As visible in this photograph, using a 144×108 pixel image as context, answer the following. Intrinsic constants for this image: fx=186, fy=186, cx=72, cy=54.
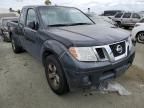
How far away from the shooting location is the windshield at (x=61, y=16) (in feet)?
14.4

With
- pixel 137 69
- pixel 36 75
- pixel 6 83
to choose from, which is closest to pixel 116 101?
pixel 137 69

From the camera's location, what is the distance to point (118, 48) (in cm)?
344

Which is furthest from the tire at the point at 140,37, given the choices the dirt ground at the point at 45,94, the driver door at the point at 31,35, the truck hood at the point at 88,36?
the driver door at the point at 31,35

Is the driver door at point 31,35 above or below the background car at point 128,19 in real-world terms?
above

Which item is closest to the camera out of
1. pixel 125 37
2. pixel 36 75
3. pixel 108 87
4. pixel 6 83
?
pixel 125 37

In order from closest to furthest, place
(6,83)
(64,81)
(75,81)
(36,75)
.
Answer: (75,81) < (64,81) < (6,83) < (36,75)

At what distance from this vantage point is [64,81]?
3.40 m

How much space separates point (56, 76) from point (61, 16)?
1709mm

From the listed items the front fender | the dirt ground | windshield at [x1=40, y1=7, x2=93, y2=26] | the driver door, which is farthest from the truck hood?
the dirt ground

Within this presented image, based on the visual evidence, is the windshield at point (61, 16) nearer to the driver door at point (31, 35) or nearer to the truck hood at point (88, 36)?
the driver door at point (31, 35)

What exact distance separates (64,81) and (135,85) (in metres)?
1.79

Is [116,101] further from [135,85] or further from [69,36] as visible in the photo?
[69,36]

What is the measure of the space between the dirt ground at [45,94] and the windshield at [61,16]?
148cm

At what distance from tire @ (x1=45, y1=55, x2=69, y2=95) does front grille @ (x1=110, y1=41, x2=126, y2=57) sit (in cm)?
100
